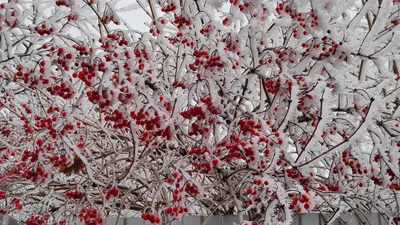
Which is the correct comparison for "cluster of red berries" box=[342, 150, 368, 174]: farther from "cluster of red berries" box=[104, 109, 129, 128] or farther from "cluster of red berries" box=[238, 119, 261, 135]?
"cluster of red berries" box=[104, 109, 129, 128]

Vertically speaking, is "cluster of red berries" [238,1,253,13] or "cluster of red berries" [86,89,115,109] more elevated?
"cluster of red berries" [238,1,253,13]

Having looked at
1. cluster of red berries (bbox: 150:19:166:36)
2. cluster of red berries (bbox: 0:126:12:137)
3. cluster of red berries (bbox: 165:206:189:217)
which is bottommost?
cluster of red berries (bbox: 165:206:189:217)

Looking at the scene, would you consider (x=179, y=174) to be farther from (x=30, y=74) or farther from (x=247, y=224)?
(x=30, y=74)

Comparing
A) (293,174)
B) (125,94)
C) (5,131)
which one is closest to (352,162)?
(293,174)

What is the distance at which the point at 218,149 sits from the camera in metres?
3.33

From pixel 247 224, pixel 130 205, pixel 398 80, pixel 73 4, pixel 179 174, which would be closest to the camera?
pixel 247 224

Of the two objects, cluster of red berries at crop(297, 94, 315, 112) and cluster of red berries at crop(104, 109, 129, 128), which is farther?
cluster of red berries at crop(104, 109, 129, 128)

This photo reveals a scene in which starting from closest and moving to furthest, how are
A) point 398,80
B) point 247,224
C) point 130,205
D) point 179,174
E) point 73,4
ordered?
point 247,224 → point 179,174 → point 398,80 → point 73,4 → point 130,205

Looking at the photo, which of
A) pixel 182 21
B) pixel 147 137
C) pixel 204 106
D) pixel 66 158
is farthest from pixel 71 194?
pixel 182 21

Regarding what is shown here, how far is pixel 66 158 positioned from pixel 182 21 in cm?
131

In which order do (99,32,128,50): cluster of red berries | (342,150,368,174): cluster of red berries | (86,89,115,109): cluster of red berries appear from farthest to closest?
(99,32,128,50): cluster of red berries, (342,150,368,174): cluster of red berries, (86,89,115,109): cluster of red berries

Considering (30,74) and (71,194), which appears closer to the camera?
(30,74)

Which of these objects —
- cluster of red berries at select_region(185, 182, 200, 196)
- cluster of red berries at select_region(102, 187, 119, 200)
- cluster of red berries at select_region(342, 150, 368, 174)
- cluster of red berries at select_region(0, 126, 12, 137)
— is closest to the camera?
cluster of red berries at select_region(185, 182, 200, 196)

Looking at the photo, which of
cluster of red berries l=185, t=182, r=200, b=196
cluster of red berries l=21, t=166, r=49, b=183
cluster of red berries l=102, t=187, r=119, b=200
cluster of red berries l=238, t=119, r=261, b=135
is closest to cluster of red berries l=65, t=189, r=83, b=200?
cluster of red berries l=102, t=187, r=119, b=200
